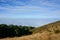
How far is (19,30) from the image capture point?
3206 cm

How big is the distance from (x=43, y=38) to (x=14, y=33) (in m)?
13.9

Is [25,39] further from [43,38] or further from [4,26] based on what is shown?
[4,26]

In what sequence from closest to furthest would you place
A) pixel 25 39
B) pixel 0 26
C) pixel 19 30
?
1. pixel 25 39
2. pixel 0 26
3. pixel 19 30

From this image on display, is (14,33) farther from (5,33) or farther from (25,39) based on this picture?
(25,39)

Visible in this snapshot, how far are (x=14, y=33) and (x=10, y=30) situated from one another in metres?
0.80

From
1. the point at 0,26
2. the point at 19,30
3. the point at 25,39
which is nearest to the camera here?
the point at 25,39

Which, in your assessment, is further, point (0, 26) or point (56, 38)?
point (0, 26)

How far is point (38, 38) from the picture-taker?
17625mm

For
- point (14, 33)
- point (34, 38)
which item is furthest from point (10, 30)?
point (34, 38)

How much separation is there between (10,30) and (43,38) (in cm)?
1423

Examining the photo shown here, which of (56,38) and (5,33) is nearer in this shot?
(56,38)

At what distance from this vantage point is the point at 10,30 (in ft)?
102

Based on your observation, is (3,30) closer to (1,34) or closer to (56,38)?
(1,34)

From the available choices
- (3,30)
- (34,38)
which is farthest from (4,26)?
(34,38)
